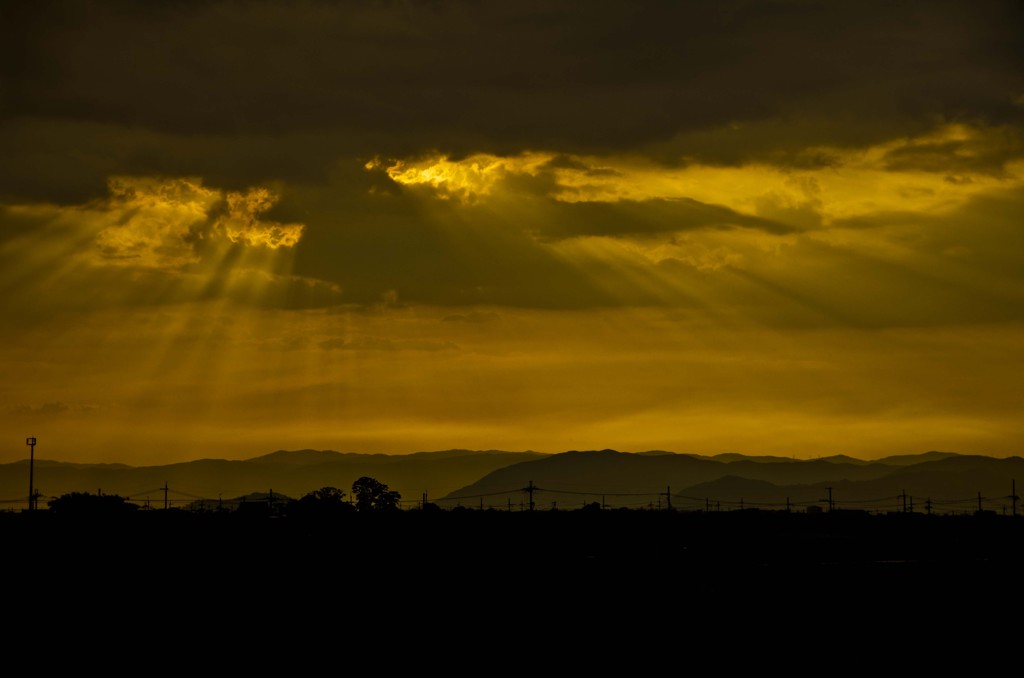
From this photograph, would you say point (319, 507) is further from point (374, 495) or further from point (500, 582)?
point (500, 582)

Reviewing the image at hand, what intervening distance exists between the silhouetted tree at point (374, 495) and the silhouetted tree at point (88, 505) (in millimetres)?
38315

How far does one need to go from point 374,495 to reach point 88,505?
62.7 m

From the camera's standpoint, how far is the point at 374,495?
182750 millimetres

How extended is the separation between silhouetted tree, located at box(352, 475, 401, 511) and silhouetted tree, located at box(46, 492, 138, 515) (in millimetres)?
38315

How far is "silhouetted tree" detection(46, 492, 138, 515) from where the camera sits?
11931 cm

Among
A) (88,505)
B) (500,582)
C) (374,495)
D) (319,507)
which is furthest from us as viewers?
(374,495)

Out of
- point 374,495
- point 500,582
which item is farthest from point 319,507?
point 500,582

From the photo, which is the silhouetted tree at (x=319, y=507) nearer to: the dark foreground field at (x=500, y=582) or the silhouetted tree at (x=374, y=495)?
the dark foreground field at (x=500, y=582)

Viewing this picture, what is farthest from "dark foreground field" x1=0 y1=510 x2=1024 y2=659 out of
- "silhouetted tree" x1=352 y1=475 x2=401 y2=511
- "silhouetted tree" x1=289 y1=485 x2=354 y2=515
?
"silhouetted tree" x1=352 y1=475 x2=401 y2=511

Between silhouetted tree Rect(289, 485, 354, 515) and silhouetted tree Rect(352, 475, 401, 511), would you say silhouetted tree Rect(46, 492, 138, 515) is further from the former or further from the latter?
silhouetted tree Rect(352, 475, 401, 511)

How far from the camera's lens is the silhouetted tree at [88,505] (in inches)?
4697

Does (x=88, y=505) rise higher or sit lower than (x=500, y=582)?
higher

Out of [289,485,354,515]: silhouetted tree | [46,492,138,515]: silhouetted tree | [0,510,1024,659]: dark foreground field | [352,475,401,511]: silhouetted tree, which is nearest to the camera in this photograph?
[0,510,1024,659]: dark foreground field

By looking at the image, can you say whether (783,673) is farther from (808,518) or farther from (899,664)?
(808,518)
